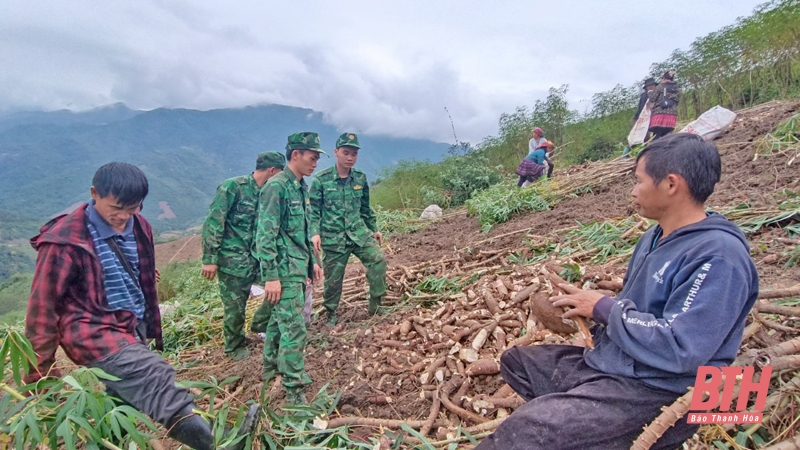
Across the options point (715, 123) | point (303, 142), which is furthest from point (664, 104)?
point (303, 142)

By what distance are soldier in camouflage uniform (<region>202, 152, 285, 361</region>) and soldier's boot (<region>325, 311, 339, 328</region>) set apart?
2.06ft

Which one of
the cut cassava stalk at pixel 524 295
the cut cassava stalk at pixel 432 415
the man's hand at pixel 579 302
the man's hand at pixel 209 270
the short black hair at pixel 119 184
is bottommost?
the cut cassava stalk at pixel 432 415

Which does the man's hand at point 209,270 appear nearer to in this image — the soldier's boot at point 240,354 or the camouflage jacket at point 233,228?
the camouflage jacket at point 233,228

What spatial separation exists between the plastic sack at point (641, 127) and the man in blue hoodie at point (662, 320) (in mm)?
7279

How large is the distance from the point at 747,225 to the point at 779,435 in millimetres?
2697

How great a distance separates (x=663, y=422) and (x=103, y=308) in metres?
2.45

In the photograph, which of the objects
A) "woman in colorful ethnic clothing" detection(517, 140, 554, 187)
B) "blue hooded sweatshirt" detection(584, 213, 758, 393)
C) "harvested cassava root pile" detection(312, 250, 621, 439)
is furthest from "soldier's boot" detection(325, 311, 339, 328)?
"woman in colorful ethnic clothing" detection(517, 140, 554, 187)

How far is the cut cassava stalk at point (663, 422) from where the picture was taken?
1230 millimetres

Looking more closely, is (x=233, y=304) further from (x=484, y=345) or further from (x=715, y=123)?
(x=715, y=123)

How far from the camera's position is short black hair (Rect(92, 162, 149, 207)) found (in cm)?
190

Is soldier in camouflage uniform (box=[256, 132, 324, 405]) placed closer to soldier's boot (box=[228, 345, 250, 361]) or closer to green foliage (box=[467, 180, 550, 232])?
soldier's boot (box=[228, 345, 250, 361])

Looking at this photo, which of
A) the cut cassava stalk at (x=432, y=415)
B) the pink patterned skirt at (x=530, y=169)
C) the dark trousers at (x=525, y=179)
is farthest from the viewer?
the dark trousers at (x=525, y=179)

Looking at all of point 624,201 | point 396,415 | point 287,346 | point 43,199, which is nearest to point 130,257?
point 287,346
